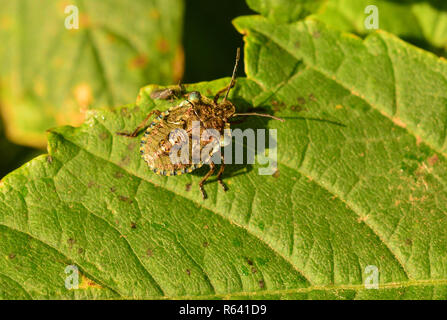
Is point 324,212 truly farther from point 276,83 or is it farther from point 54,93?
point 54,93

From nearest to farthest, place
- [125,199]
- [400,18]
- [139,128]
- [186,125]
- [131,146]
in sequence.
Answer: [125,199], [131,146], [139,128], [186,125], [400,18]

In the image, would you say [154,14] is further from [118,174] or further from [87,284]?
[87,284]

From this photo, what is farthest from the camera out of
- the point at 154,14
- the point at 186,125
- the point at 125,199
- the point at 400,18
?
the point at 154,14

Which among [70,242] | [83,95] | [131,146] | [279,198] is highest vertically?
[83,95]

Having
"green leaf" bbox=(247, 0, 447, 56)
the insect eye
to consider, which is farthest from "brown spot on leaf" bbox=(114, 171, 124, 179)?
"green leaf" bbox=(247, 0, 447, 56)

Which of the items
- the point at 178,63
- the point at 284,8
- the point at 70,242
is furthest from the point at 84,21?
the point at 70,242

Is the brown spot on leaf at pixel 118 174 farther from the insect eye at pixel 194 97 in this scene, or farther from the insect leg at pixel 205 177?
the insect eye at pixel 194 97

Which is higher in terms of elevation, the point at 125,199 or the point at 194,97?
the point at 194,97
